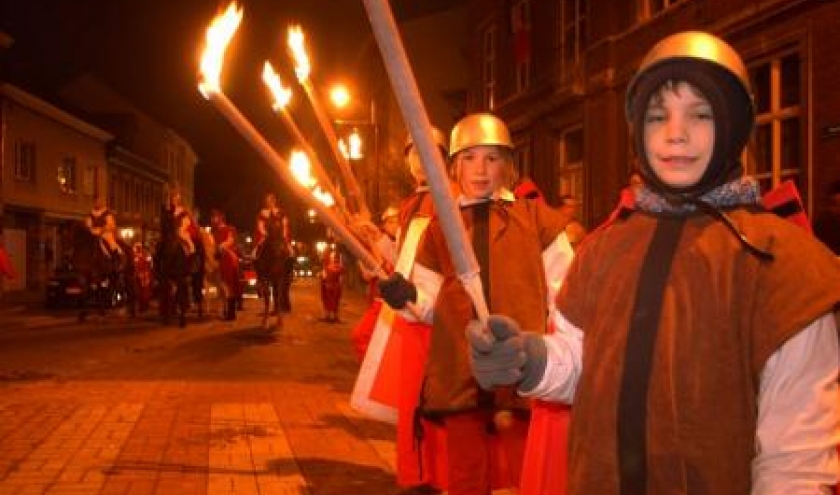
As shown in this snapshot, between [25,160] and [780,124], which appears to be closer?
[780,124]

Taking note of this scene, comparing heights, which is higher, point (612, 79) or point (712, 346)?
point (612, 79)

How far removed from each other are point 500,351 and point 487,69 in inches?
1046

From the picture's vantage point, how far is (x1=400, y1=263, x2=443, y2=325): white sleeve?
468 cm

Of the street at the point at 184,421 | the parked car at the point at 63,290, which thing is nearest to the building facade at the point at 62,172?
the parked car at the point at 63,290

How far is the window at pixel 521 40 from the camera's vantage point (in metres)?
23.6

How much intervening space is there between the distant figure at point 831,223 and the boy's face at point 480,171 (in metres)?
2.95

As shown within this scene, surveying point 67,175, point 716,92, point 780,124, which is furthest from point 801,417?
point 67,175

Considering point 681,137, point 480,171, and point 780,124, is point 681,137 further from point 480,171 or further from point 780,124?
point 780,124

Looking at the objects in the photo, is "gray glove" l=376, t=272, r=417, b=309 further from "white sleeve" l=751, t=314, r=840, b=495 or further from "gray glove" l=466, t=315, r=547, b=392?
"white sleeve" l=751, t=314, r=840, b=495

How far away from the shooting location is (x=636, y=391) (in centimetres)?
223

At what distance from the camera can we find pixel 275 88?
4879mm

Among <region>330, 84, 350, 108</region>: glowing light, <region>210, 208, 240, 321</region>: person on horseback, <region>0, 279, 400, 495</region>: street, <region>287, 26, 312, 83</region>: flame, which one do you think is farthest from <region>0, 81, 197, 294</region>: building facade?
<region>287, 26, 312, 83</region>: flame

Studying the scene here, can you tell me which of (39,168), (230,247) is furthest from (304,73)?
(39,168)

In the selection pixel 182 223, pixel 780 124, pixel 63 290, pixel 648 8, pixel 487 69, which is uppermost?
pixel 487 69
